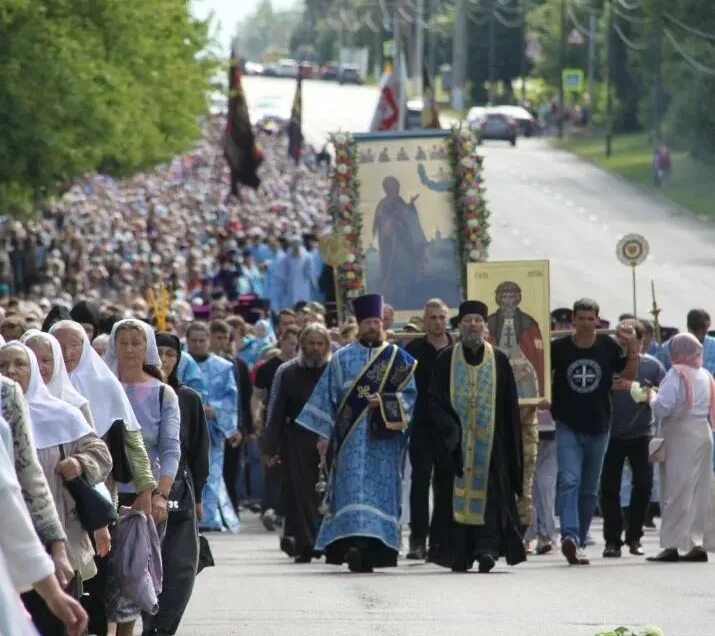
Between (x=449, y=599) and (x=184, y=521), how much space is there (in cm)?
205

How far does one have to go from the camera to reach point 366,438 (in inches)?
639

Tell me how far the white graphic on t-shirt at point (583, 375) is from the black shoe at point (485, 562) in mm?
1500

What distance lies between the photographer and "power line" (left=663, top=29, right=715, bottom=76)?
236 ft

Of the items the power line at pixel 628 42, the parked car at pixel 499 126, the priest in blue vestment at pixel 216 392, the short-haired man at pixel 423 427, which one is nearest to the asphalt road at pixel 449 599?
the short-haired man at pixel 423 427

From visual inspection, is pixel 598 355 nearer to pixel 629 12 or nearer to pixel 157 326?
pixel 157 326

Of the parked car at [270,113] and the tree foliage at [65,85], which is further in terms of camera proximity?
the parked car at [270,113]

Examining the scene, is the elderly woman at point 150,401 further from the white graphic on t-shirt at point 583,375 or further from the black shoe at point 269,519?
the black shoe at point 269,519

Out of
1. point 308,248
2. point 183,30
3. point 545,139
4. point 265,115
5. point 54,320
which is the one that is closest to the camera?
point 54,320

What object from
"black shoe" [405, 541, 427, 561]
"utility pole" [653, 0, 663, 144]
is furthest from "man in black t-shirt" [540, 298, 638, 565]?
"utility pole" [653, 0, 663, 144]

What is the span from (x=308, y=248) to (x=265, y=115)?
232ft

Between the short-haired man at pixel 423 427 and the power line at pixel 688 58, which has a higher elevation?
the short-haired man at pixel 423 427

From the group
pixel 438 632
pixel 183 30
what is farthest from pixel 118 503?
pixel 183 30

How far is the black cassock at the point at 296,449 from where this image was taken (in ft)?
58.2

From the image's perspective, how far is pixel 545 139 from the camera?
315 ft
